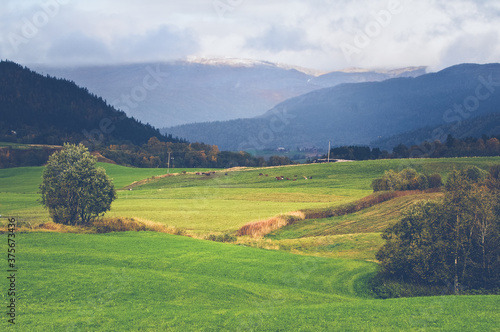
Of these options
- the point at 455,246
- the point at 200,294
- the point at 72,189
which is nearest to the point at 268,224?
the point at 72,189

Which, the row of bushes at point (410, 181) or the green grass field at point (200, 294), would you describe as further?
the row of bushes at point (410, 181)

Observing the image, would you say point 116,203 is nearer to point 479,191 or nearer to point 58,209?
point 58,209

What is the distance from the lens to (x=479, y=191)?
33719 millimetres

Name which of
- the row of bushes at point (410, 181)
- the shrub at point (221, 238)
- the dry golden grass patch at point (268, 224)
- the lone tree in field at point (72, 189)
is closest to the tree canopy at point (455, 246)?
the shrub at point (221, 238)

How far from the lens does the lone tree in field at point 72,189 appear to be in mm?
46562

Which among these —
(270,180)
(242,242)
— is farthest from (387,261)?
(270,180)

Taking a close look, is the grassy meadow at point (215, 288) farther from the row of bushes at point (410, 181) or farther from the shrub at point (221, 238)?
the row of bushes at point (410, 181)

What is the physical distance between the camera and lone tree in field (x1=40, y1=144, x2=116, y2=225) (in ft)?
153

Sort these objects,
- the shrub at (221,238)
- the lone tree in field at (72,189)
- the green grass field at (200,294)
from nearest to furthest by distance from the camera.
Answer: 1. the green grass field at (200,294)
2. the lone tree in field at (72,189)
3. the shrub at (221,238)

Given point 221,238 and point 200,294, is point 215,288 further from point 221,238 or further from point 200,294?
point 221,238

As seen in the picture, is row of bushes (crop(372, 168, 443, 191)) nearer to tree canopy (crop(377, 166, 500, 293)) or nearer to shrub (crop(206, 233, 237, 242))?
shrub (crop(206, 233, 237, 242))

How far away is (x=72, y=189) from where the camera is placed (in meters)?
46.8

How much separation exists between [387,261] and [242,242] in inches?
651

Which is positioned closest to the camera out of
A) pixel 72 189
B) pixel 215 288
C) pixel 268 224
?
pixel 215 288
